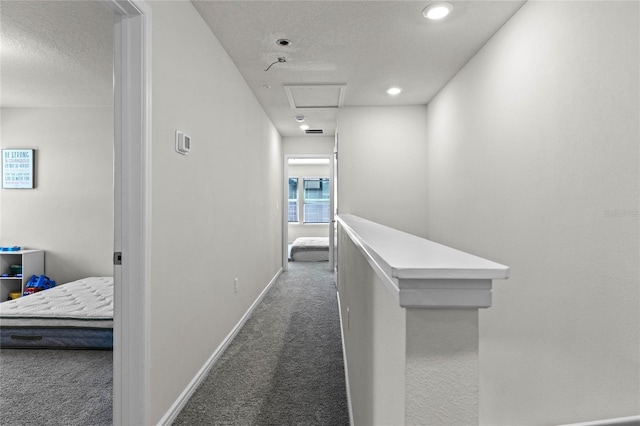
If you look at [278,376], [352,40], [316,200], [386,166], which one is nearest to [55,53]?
[352,40]

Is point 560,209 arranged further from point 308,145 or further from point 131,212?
point 308,145

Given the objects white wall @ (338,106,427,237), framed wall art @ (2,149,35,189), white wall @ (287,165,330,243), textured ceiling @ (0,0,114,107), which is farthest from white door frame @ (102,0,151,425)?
white wall @ (287,165,330,243)

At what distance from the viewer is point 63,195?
4.23 m

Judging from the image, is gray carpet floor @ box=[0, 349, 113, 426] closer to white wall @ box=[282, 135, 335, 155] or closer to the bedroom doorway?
the bedroom doorway

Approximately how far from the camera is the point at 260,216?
411 centimetres

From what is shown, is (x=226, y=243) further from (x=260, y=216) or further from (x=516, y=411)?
(x=516, y=411)

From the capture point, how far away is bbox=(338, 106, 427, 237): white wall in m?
4.15

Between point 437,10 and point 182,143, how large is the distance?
176 cm

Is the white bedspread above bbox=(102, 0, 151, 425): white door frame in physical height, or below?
below

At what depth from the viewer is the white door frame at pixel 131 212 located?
4.96ft

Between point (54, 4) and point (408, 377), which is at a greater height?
point (54, 4)

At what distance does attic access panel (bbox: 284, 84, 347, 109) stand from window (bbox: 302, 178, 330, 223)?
5.07m

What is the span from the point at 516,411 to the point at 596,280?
1.03 metres

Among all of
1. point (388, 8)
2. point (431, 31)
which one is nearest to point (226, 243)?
point (388, 8)
